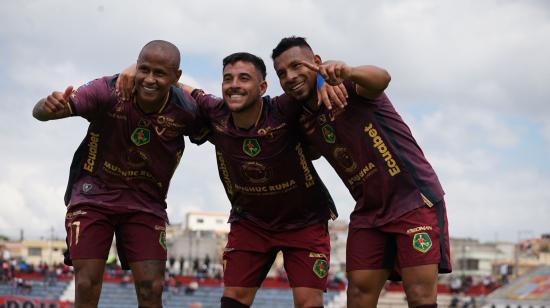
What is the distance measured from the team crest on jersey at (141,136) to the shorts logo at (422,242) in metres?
2.50

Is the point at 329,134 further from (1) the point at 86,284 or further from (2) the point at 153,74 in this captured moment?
(1) the point at 86,284

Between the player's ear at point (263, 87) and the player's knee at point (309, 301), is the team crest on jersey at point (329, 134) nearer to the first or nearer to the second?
the player's ear at point (263, 87)

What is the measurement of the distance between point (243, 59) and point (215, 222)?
395 ft

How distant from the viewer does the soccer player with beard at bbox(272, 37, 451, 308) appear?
7652 millimetres

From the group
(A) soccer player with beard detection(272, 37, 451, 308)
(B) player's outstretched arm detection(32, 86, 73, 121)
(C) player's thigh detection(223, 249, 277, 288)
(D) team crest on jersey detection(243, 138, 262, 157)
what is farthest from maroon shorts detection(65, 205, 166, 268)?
(A) soccer player with beard detection(272, 37, 451, 308)

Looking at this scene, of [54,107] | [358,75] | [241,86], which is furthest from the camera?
[241,86]

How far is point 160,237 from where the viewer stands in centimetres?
848

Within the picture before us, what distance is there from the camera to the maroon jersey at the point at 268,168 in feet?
26.6

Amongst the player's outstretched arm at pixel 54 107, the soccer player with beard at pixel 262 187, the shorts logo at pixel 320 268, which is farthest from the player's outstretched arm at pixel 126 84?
the shorts logo at pixel 320 268

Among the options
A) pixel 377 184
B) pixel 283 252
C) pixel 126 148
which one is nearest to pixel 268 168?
pixel 283 252

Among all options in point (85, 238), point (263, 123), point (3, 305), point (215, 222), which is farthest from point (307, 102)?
point (215, 222)

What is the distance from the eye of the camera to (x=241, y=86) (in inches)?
316

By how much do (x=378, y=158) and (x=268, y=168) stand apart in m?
1.00

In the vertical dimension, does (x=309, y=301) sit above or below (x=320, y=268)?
below
